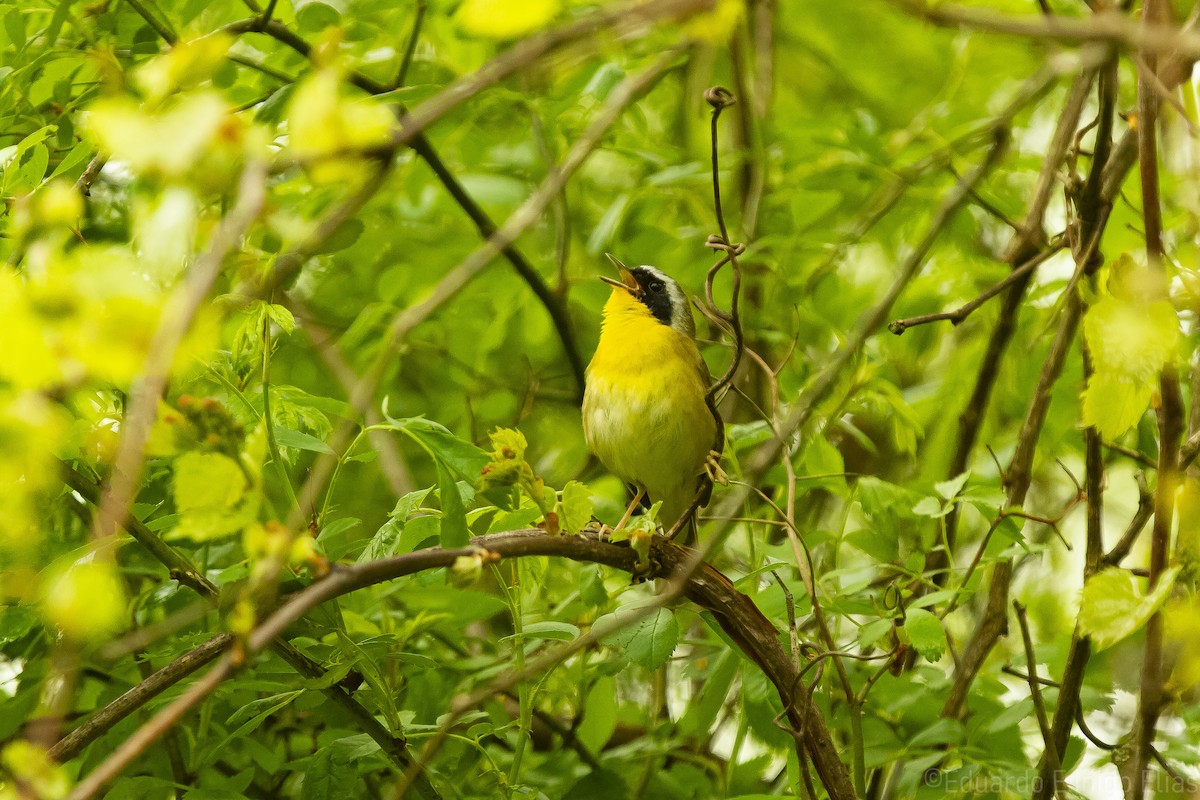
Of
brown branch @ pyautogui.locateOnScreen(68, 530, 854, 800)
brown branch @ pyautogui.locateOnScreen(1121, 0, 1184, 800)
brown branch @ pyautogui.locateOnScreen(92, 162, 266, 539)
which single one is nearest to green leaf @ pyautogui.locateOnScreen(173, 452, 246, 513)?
brown branch @ pyautogui.locateOnScreen(92, 162, 266, 539)

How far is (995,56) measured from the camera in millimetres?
3609

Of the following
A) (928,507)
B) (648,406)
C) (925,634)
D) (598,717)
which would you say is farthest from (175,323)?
(648,406)

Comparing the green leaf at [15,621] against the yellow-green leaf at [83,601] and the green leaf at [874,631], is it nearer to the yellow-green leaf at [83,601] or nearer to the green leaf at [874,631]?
the yellow-green leaf at [83,601]

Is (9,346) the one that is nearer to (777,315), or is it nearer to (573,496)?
(573,496)

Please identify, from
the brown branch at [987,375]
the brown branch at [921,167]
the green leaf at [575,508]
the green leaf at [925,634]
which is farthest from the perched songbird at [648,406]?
the green leaf at [575,508]

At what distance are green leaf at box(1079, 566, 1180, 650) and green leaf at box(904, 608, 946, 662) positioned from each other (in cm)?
51

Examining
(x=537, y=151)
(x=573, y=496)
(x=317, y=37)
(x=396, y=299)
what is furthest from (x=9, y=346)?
(x=537, y=151)

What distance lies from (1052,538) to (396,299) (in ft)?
7.09

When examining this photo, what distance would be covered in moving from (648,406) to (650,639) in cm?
162

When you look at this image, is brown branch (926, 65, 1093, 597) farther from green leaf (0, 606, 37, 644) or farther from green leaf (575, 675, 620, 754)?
green leaf (0, 606, 37, 644)

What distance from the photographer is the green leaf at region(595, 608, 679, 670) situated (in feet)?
5.53

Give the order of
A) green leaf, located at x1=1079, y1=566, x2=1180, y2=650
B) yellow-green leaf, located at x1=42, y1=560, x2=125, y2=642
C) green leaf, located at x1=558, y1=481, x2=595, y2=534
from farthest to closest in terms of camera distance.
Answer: green leaf, located at x1=558, y1=481, x2=595, y2=534
green leaf, located at x1=1079, y1=566, x2=1180, y2=650
yellow-green leaf, located at x1=42, y1=560, x2=125, y2=642

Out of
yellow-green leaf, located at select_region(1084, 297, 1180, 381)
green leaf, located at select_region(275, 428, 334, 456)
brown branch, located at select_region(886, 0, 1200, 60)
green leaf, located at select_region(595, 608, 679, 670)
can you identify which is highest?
brown branch, located at select_region(886, 0, 1200, 60)

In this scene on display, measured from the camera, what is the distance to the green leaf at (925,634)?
1649 mm
